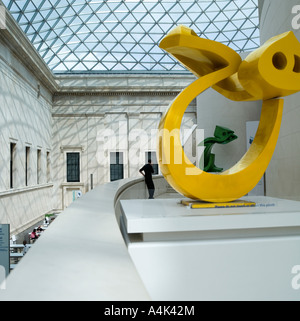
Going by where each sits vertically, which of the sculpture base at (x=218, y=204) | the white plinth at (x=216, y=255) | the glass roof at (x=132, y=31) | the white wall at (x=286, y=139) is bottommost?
the white plinth at (x=216, y=255)

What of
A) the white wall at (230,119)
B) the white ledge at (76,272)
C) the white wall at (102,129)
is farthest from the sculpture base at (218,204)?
the white wall at (102,129)

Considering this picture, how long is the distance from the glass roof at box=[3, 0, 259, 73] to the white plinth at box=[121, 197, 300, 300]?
120 ft

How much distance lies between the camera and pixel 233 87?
779 cm

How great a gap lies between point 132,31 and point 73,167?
18.7m

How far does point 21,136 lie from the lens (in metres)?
28.2

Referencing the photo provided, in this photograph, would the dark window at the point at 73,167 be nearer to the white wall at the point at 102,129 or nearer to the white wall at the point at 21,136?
the white wall at the point at 102,129

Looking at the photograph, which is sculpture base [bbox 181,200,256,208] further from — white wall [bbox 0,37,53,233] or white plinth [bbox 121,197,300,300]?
white wall [bbox 0,37,53,233]

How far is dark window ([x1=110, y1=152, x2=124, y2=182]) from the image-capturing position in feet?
136

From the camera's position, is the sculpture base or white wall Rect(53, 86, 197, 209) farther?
white wall Rect(53, 86, 197, 209)

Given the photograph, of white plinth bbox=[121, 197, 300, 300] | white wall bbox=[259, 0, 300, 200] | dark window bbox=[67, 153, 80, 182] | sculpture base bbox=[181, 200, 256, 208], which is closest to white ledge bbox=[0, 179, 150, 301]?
white plinth bbox=[121, 197, 300, 300]

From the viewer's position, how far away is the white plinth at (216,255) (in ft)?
16.3

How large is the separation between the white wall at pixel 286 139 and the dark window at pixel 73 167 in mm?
30108

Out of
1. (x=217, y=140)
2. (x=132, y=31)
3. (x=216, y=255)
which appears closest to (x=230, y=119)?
(x=217, y=140)
